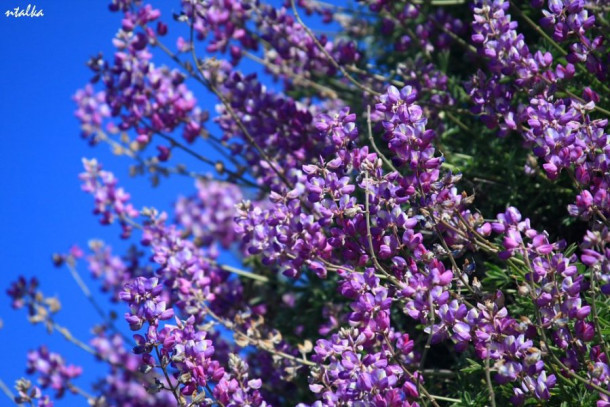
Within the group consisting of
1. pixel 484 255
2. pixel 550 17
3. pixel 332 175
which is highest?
pixel 550 17

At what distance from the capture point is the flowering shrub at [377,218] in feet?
6.52

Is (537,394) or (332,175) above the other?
(332,175)

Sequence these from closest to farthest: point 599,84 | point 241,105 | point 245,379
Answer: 1. point 245,379
2. point 599,84
3. point 241,105

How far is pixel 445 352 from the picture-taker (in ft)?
10.1

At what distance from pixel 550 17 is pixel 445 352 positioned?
129cm

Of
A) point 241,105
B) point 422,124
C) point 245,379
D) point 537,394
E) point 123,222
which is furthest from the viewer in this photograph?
point 123,222

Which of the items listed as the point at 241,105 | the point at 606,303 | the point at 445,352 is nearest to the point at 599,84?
the point at 606,303

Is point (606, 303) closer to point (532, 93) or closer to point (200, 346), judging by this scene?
point (532, 93)

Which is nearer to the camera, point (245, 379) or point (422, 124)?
point (422, 124)

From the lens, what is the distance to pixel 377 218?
7.13ft

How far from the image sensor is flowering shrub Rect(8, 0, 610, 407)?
A: 1987mm

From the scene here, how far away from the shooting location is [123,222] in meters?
3.82

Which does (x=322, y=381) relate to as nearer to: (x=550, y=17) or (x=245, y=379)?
(x=245, y=379)

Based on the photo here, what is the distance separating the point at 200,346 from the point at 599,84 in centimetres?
157
